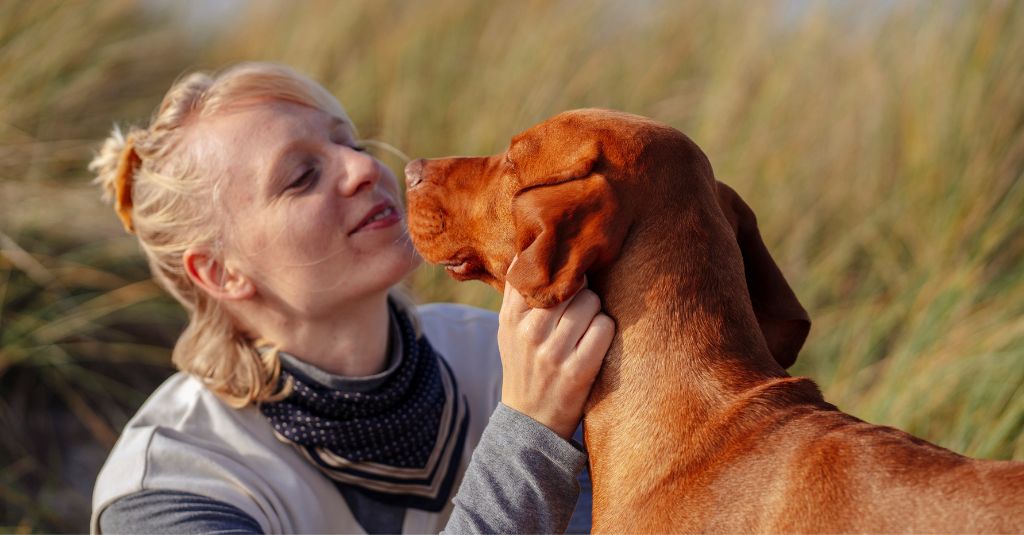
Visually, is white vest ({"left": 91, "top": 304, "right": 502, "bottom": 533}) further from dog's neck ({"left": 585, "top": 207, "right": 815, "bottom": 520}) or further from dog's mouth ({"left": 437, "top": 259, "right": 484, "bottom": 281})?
dog's neck ({"left": 585, "top": 207, "right": 815, "bottom": 520})

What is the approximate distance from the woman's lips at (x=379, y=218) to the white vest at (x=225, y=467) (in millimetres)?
637

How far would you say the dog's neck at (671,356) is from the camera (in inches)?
82.1

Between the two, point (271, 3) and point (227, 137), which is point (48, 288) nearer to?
point (227, 137)

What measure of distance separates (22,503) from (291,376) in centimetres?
210

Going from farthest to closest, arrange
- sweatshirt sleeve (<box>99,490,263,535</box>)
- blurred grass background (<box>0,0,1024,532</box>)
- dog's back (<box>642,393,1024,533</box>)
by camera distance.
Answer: blurred grass background (<box>0,0,1024,532</box>)
sweatshirt sleeve (<box>99,490,263,535</box>)
dog's back (<box>642,393,1024,533</box>)

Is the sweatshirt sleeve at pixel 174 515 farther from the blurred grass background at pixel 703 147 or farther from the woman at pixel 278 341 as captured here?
the blurred grass background at pixel 703 147

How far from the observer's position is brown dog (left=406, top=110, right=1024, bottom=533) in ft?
6.34

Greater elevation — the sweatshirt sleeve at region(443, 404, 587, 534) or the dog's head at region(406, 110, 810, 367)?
the dog's head at region(406, 110, 810, 367)

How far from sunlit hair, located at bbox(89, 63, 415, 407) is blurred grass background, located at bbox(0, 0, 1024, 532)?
1747 mm

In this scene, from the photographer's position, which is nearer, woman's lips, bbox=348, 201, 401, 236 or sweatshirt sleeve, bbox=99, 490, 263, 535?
sweatshirt sleeve, bbox=99, 490, 263, 535

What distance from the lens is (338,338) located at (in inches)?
126

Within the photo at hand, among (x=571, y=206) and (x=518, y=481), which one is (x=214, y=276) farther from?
(x=571, y=206)

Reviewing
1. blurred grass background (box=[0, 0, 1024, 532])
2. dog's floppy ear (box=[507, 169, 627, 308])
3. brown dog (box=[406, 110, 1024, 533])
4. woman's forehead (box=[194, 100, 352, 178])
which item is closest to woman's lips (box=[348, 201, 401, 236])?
woman's forehead (box=[194, 100, 352, 178])

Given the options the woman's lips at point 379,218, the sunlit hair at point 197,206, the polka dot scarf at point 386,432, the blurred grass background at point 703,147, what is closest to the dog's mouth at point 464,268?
the woman's lips at point 379,218
